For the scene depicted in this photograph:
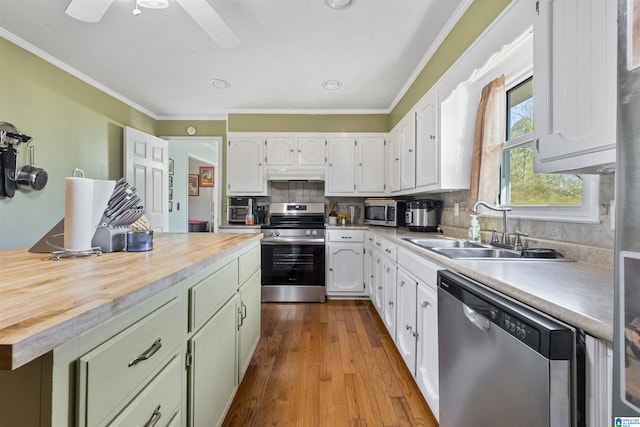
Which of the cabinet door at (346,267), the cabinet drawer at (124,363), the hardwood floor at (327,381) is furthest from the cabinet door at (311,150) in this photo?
the cabinet drawer at (124,363)

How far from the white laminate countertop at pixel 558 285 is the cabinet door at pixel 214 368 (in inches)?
42.1

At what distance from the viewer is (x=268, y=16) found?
200 cm

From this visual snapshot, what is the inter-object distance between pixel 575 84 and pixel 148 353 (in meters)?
1.50

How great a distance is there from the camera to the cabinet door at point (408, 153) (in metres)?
2.74

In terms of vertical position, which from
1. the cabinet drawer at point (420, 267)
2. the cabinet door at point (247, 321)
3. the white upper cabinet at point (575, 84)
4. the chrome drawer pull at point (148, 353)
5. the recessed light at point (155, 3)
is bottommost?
the cabinet door at point (247, 321)

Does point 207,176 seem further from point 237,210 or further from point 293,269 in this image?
point 293,269

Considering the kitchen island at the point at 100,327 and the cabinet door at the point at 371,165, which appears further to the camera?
the cabinet door at the point at 371,165

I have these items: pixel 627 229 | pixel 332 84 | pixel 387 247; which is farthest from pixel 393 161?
pixel 627 229

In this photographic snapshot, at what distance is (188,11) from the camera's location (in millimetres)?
1376

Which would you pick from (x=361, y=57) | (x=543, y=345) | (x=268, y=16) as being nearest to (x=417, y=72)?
(x=361, y=57)

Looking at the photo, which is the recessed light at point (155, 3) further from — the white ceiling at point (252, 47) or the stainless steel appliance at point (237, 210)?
the stainless steel appliance at point (237, 210)

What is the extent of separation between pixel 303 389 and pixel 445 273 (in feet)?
3.88

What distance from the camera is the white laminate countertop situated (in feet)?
2.11

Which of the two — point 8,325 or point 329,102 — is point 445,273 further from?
point 329,102
